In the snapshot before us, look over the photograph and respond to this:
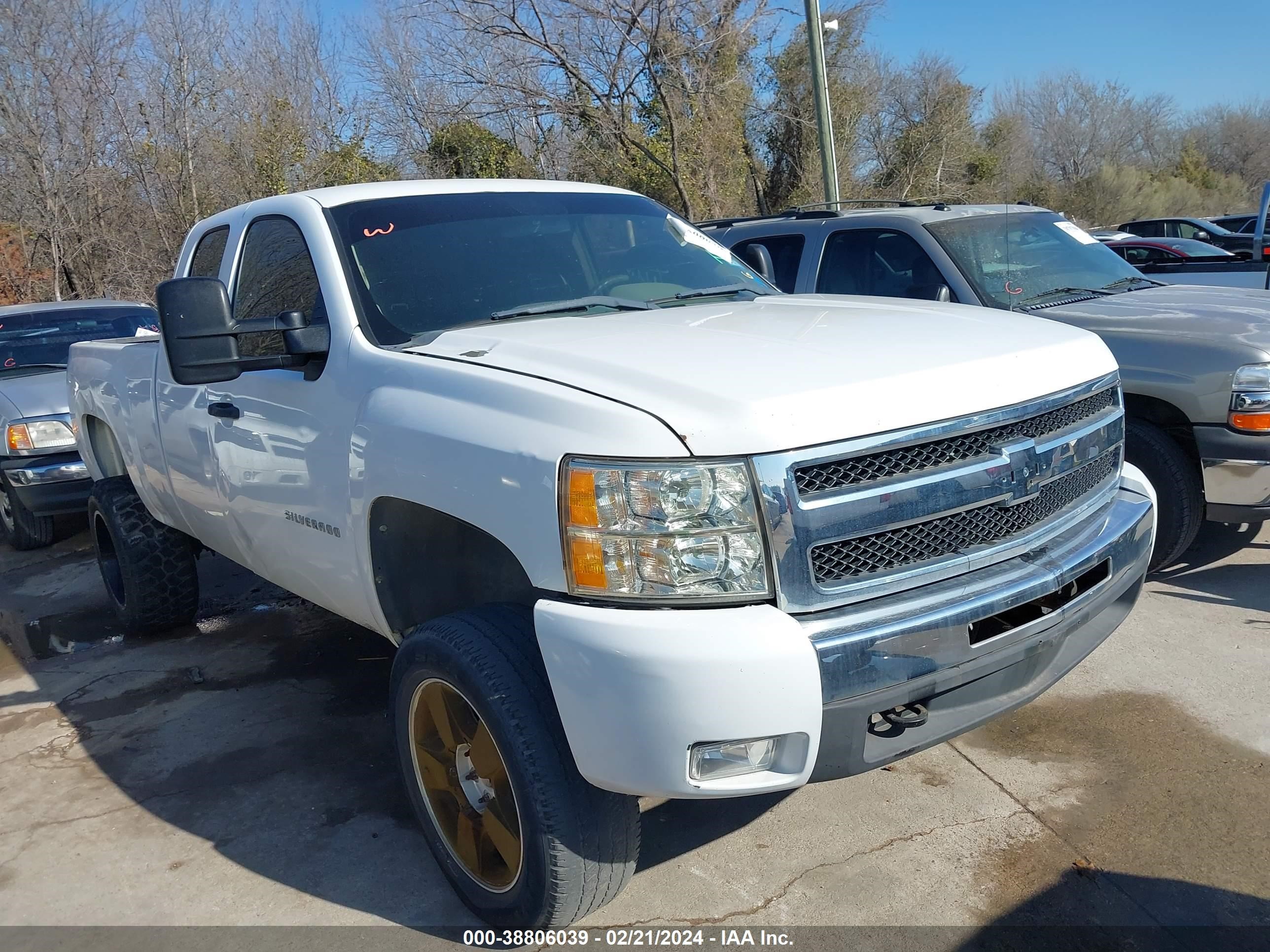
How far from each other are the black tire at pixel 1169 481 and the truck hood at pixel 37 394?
6.48 m

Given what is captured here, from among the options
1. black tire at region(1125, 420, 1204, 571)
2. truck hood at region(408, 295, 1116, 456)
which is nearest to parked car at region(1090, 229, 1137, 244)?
black tire at region(1125, 420, 1204, 571)

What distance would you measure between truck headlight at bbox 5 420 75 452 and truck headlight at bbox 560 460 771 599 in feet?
19.6

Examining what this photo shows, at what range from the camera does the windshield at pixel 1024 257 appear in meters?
5.68

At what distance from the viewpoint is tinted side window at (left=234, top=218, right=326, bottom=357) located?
11.7 ft

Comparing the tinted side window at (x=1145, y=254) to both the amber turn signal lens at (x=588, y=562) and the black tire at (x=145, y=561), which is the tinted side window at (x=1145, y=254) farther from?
the amber turn signal lens at (x=588, y=562)

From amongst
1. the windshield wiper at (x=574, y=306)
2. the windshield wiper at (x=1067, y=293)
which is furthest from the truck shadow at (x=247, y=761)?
the windshield wiper at (x=1067, y=293)

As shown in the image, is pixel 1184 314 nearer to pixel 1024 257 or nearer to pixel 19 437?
pixel 1024 257

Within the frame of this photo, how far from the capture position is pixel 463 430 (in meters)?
2.62

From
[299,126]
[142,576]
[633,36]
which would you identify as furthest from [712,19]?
[142,576]

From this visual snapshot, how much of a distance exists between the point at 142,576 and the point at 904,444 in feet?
13.6

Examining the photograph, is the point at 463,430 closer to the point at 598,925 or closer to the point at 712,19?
the point at 598,925

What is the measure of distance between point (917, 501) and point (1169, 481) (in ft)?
9.49

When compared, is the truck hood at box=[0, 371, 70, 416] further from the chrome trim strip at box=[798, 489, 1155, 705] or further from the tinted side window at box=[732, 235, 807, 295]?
the chrome trim strip at box=[798, 489, 1155, 705]

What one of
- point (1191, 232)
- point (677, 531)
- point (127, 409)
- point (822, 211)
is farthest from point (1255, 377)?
point (1191, 232)
